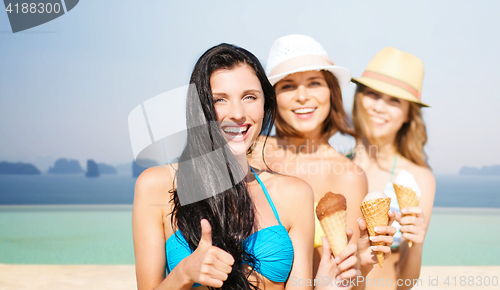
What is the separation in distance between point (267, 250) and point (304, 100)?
5.01ft

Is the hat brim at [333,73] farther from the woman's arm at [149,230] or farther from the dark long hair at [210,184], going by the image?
the woman's arm at [149,230]

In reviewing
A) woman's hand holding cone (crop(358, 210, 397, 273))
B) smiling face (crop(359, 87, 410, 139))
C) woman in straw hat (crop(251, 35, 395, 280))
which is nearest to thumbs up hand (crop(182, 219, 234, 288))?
woman's hand holding cone (crop(358, 210, 397, 273))

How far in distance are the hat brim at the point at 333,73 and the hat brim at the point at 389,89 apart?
14.9 inches

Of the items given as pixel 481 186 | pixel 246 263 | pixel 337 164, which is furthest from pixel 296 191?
pixel 481 186

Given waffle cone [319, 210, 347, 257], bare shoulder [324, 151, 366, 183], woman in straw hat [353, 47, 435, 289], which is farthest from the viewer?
woman in straw hat [353, 47, 435, 289]

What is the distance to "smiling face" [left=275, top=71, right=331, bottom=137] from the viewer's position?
11.0 ft

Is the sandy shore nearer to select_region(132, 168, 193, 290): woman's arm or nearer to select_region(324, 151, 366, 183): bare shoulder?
select_region(324, 151, 366, 183): bare shoulder

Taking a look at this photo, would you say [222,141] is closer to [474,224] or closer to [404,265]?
[404,265]

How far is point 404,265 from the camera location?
3811mm

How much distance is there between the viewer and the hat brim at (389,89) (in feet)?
12.5

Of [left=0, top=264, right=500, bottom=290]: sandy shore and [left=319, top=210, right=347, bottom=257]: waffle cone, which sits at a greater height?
[left=319, top=210, right=347, bottom=257]: waffle cone

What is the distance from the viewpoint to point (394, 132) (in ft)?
13.3

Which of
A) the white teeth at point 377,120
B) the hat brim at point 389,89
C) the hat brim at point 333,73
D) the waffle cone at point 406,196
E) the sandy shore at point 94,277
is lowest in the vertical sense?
the sandy shore at point 94,277

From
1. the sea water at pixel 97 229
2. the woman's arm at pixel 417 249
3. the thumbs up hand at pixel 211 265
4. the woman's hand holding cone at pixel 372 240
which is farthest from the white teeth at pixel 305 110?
the sea water at pixel 97 229
